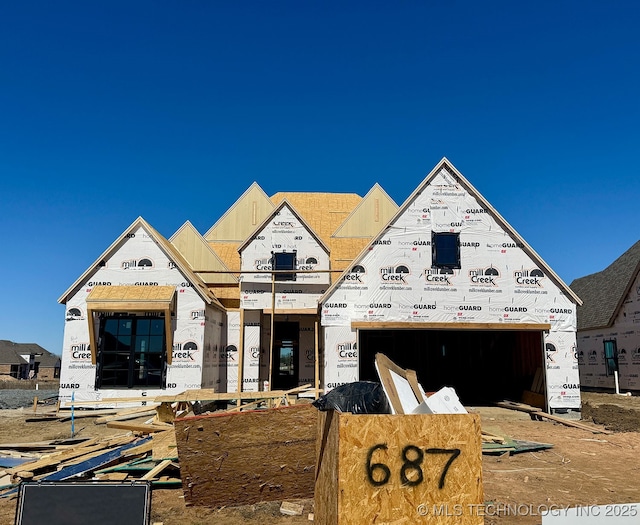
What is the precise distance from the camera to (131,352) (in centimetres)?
1911

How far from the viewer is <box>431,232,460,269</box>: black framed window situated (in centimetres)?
1859

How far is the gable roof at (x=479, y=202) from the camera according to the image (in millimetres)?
18297

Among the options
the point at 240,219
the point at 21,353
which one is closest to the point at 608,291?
the point at 240,219

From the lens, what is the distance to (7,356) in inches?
2963

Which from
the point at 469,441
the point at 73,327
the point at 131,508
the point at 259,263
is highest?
the point at 259,263

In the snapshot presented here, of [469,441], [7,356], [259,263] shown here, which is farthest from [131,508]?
[7,356]

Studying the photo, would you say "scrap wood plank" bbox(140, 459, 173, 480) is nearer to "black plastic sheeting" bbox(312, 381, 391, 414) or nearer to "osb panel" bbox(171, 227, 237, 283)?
"black plastic sheeting" bbox(312, 381, 391, 414)

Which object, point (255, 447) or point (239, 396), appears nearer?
point (255, 447)

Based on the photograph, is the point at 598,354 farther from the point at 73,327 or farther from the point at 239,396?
the point at 73,327

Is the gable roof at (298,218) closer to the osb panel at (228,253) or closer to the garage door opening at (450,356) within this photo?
the osb panel at (228,253)

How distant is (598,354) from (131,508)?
31.3 metres

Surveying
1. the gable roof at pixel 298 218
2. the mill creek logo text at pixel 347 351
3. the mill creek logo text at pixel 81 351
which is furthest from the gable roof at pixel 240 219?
the mill creek logo text at pixel 347 351

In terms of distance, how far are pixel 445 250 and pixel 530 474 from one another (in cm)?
1024

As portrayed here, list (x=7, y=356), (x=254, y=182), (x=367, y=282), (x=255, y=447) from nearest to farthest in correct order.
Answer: (x=255, y=447) → (x=367, y=282) → (x=254, y=182) → (x=7, y=356)
